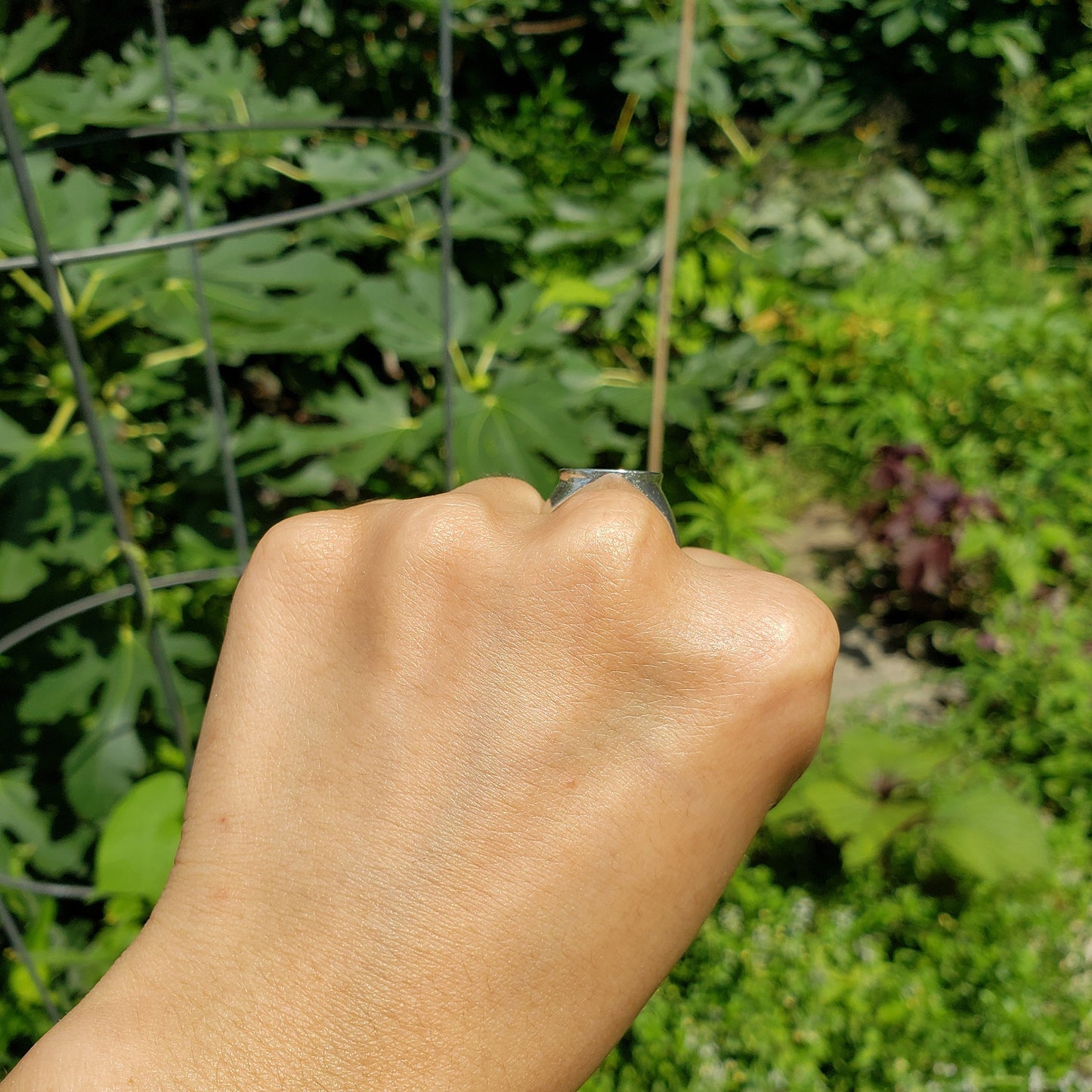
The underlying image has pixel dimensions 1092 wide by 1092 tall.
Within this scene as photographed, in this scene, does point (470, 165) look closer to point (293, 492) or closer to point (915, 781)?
point (293, 492)

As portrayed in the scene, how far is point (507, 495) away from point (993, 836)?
1.67 meters

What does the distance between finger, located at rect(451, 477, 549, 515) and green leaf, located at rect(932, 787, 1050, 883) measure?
1580mm

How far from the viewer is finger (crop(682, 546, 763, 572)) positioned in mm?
461

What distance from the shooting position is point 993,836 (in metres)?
1.80

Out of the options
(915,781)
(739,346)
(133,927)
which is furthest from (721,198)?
(133,927)

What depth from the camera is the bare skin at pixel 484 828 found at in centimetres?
40

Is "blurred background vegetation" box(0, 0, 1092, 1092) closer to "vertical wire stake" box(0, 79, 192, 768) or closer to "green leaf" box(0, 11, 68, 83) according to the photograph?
"green leaf" box(0, 11, 68, 83)

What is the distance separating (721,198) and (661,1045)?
184 cm

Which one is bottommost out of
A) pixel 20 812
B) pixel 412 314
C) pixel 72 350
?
pixel 20 812

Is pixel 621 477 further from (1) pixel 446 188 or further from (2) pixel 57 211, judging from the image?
(2) pixel 57 211

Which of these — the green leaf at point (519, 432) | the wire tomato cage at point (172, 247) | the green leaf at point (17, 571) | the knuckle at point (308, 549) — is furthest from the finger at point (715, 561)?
the green leaf at point (17, 571)

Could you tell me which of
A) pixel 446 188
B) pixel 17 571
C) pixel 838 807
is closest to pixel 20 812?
pixel 17 571

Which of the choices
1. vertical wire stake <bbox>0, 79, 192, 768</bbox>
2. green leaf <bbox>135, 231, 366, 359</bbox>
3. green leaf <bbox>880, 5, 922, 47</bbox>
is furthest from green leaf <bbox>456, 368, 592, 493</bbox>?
green leaf <bbox>880, 5, 922, 47</bbox>

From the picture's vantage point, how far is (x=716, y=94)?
8.20 feet
